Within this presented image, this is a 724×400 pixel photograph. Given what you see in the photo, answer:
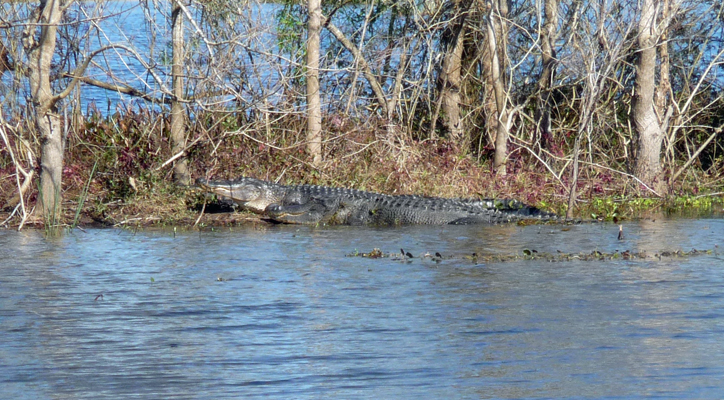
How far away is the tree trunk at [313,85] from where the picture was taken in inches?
439

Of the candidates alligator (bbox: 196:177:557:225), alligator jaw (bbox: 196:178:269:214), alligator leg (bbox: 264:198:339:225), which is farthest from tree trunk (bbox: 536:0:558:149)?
alligator jaw (bbox: 196:178:269:214)

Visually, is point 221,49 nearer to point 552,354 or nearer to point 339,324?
point 339,324

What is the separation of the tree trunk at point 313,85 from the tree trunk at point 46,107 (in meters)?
2.87

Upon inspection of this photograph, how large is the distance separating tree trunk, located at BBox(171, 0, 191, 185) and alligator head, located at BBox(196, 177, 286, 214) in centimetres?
49

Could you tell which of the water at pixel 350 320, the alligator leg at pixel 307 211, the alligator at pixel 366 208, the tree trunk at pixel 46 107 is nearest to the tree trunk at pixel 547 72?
the alligator at pixel 366 208

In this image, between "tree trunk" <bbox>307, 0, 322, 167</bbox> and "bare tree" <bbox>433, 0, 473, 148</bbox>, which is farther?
"bare tree" <bbox>433, 0, 473, 148</bbox>

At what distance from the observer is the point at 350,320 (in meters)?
5.86

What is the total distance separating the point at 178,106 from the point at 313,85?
165cm

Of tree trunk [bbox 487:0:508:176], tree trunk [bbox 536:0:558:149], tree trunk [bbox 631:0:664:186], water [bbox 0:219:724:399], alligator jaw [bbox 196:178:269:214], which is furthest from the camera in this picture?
tree trunk [bbox 631:0:664:186]

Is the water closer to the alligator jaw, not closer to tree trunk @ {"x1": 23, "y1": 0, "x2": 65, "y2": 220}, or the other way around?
tree trunk @ {"x1": 23, "y1": 0, "x2": 65, "y2": 220}

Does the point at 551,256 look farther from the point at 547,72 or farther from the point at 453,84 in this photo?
the point at 453,84

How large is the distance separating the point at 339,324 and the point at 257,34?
16.2 feet

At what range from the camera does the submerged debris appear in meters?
7.84

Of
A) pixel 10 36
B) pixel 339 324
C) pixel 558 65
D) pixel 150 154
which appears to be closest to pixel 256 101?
pixel 150 154
